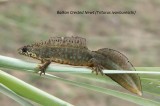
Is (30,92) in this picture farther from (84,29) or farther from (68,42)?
(84,29)

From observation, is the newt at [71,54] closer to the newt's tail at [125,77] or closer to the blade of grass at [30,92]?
the newt's tail at [125,77]

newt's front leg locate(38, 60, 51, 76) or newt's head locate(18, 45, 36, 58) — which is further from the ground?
newt's head locate(18, 45, 36, 58)

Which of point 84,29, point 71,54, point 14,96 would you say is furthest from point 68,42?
point 84,29

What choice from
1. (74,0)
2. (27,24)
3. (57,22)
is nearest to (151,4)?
(74,0)

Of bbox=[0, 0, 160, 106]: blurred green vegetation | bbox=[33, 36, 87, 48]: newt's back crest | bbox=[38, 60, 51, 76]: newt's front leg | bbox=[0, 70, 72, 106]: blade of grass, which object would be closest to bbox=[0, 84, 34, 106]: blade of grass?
bbox=[0, 70, 72, 106]: blade of grass

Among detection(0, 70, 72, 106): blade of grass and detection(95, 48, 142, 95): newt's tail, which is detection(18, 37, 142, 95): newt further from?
detection(0, 70, 72, 106): blade of grass

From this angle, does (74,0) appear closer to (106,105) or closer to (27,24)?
(27,24)

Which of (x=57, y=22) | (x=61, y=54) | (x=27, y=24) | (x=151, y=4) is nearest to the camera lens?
(x=61, y=54)

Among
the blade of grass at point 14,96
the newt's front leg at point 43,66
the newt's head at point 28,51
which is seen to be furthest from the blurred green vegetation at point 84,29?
the blade of grass at point 14,96

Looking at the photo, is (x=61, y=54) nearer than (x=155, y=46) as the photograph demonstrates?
Yes
